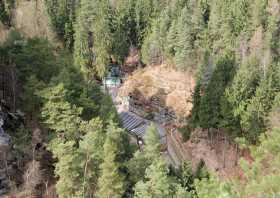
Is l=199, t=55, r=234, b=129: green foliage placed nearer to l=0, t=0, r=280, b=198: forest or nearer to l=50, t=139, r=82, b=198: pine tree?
l=0, t=0, r=280, b=198: forest

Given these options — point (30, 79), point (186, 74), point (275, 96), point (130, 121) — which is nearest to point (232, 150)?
point (275, 96)

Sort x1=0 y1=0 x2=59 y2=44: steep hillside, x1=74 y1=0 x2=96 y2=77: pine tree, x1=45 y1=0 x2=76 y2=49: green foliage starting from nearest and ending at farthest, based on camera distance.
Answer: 1. x1=74 y1=0 x2=96 y2=77: pine tree
2. x1=0 y1=0 x2=59 y2=44: steep hillside
3. x1=45 y1=0 x2=76 y2=49: green foliage

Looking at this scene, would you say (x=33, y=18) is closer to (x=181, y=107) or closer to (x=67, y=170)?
(x=181, y=107)

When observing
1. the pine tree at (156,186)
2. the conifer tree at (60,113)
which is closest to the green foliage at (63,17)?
the conifer tree at (60,113)

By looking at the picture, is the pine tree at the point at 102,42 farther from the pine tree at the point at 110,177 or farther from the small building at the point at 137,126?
the pine tree at the point at 110,177

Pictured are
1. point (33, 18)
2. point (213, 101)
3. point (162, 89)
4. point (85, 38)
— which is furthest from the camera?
point (33, 18)

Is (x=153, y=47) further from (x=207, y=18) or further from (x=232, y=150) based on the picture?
(x=232, y=150)

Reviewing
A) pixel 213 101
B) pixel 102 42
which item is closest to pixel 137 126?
pixel 213 101

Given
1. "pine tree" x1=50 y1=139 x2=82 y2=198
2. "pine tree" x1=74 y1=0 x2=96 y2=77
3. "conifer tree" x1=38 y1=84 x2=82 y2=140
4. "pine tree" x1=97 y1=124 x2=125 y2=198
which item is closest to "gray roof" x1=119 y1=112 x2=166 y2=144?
"pine tree" x1=74 y1=0 x2=96 y2=77

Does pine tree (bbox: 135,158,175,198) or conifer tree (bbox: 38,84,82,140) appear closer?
pine tree (bbox: 135,158,175,198)
